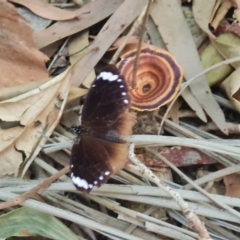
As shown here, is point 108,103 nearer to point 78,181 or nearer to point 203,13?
point 78,181

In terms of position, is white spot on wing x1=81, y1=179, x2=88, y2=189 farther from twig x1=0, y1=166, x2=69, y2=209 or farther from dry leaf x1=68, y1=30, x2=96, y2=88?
dry leaf x1=68, y1=30, x2=96, y2=88

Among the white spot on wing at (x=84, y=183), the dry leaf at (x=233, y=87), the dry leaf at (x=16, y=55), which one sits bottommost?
the white spot on wing at (x=84, y=183)

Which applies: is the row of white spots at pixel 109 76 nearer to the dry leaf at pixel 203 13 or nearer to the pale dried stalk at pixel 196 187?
the pale dried stalk at pixel 196 187

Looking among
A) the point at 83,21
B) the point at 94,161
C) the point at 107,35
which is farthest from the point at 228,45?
the point at 94,161

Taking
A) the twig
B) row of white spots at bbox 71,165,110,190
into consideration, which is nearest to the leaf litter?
the twig

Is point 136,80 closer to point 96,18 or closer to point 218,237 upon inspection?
point 96,18

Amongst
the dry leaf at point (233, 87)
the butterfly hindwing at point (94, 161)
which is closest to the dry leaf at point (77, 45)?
the butterfly hindwing at point (94, 161)

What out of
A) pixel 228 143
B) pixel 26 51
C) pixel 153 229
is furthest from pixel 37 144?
pixel 228 143
